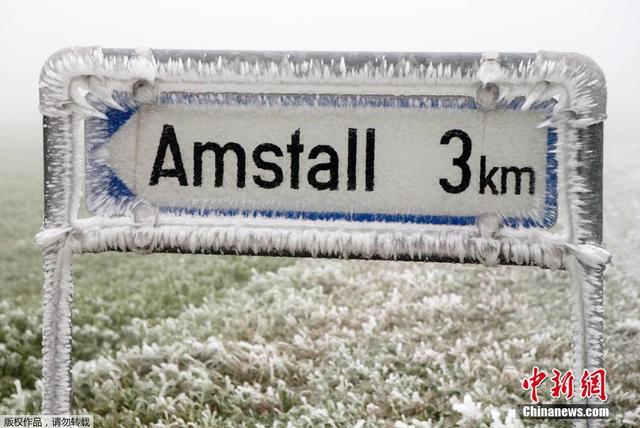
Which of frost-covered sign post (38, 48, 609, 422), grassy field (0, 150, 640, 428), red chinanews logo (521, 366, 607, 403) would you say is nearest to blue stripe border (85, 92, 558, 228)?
frost-covered sign post (38, 48, 609, 422)

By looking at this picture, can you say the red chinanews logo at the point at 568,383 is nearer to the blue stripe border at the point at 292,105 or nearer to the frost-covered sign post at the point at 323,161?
the frost-covered sign post at the point at 323,161

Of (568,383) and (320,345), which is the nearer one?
(568,383)

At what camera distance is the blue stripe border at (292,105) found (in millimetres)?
2326

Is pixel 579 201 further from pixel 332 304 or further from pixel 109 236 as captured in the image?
pixel 332 304

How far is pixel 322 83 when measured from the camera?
7.63 ft

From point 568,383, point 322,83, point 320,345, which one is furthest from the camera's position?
point 320,345

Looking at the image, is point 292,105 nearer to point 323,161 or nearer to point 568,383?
point 323,161

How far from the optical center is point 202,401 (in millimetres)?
4008

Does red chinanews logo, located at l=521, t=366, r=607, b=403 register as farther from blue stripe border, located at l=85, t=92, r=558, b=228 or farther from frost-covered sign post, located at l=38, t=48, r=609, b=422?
blue stripe border, located at l=85, t=92, r=558, b=228

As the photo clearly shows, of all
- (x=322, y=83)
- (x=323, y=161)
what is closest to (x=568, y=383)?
(x=323, y=161)

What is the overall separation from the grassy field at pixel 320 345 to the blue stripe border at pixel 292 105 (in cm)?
166

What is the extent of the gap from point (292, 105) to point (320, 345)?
306 centimetres

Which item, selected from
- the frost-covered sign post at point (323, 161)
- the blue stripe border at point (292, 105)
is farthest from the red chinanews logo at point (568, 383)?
the blue stripe border at point (292, 105)

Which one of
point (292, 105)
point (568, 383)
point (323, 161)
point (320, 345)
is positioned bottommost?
point (320, 345)
